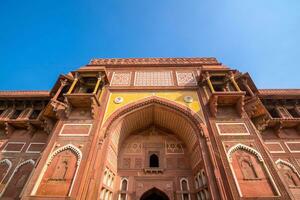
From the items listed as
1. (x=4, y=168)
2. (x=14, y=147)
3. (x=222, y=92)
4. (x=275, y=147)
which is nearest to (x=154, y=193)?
(x=222, y=92)

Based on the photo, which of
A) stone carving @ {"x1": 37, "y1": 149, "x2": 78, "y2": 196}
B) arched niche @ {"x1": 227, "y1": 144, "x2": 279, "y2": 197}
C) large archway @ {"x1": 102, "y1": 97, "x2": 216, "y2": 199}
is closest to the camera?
arched niche @ {"x1": 227, "y1": 144, "x2": 279, "y2": 197}

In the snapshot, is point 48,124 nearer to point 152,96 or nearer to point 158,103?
point 152,96

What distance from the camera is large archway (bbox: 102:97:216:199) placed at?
9.65 m

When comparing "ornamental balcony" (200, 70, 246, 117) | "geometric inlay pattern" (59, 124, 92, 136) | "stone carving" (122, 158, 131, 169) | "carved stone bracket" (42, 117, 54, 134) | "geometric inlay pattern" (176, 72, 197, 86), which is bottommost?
"stone carving" (122, 158, 131, 169)

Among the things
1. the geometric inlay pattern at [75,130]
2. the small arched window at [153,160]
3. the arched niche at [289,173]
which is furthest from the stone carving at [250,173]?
the geometric inlay pattern at [75,130]

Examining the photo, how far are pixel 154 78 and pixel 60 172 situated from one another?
8102mm

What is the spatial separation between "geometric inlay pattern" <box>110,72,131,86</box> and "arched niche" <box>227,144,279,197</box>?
782 cm

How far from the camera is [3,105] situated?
1298cm

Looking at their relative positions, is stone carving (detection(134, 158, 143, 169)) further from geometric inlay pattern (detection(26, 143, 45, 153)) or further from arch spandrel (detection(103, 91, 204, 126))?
geometric inlay pattern (detection(26, 143, 45, 153))

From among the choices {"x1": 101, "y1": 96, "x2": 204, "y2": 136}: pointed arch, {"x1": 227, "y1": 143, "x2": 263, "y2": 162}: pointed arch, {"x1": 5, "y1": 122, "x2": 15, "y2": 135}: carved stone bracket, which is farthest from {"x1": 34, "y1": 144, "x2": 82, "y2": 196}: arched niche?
{"x1": 227, "y1": 143, "x2": 263, "y2": 162}: pointed arch

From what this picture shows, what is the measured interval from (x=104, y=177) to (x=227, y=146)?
239 inches

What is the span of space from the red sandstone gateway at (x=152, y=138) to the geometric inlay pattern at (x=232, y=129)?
0.05m

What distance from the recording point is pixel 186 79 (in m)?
12.6

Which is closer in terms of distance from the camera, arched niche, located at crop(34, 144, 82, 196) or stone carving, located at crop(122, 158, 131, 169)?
arched niche, located at crop(34, 144, 82, 196)
